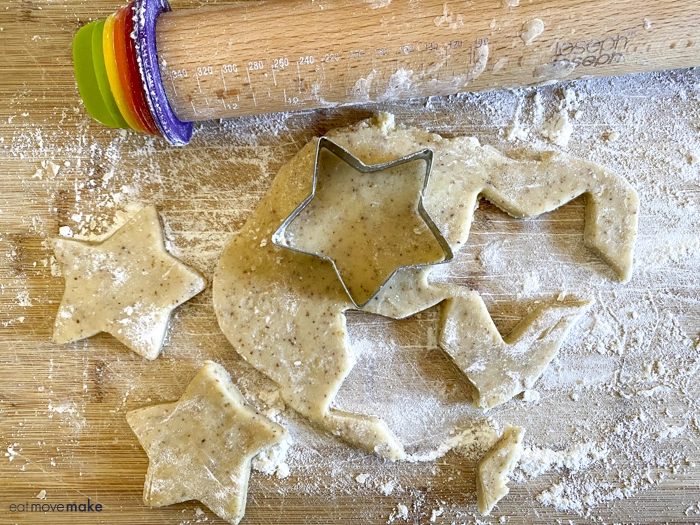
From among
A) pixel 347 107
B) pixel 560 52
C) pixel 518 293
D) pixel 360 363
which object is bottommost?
pixel 360 363

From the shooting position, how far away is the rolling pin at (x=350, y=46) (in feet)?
3.36

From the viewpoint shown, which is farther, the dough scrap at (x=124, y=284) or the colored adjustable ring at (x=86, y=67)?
the dough scrap at (x=124, y=284)

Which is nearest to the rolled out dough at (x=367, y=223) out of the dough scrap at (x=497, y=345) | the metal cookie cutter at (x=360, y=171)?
the metal cookie cutter at (x=360, y=171)

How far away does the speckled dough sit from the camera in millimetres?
1229

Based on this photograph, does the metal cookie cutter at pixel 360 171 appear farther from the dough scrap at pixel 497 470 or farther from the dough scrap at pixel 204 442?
the dough scrap at pixel 497 470

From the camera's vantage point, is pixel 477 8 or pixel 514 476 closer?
pixel 477 8

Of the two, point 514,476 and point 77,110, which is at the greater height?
point 77,110

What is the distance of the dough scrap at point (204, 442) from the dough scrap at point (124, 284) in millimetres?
179

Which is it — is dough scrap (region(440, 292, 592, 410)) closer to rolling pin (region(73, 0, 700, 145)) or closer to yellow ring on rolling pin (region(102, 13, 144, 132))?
rolling pin (region(73, 0, 700, 145))

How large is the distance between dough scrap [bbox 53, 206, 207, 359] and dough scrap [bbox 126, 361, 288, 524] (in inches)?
7.1

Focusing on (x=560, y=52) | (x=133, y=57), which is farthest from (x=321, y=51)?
(x=560, y=52)

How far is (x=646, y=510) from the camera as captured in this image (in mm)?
1274

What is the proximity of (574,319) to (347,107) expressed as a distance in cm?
74

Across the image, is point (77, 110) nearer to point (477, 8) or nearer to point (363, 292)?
point (363, 292)
